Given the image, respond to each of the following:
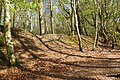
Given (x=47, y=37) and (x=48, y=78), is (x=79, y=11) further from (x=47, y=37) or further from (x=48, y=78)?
(x=48, y=78)

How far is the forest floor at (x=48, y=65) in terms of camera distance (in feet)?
40.0

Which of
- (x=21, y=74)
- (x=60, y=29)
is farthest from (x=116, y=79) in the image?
(x=60, y=29)

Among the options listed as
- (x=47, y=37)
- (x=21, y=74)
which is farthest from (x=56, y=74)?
(x=47, y=37)

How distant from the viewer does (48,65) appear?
1550cm

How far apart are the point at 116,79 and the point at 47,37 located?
15.4 meters

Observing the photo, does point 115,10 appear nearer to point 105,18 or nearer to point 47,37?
point 105,18

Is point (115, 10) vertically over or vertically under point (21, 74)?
over

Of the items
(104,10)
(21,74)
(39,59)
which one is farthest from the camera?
(104,10)

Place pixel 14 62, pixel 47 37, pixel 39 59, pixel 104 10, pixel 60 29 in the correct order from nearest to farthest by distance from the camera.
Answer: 1. pixel 14 62
2. pixel 39 59
3. pixel 47 37
4. pixel 104 10
5. pixel 60 29

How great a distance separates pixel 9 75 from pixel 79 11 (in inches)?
1100

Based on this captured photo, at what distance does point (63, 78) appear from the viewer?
38.9 feet

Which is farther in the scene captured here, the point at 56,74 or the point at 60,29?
the point at 60,29

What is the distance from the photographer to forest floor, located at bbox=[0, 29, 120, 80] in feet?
40.0

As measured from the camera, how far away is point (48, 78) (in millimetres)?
11680
